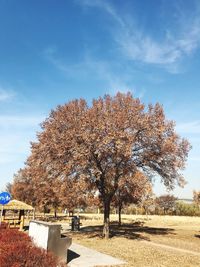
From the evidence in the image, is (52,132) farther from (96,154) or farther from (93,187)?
(93,187)

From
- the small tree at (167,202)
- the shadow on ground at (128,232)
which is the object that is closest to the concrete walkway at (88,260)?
the shadow on ground at (128,232)

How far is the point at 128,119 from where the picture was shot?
24000 mm

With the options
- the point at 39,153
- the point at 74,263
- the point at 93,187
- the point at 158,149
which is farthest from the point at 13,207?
the point at 74,263

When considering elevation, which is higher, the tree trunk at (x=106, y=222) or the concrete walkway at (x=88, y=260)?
the tree trunk at (x=106, y=222)

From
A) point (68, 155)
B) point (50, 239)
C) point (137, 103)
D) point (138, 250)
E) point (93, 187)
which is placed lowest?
point (138, 250)

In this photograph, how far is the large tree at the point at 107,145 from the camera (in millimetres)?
22688

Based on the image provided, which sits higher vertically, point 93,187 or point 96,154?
point 96,154

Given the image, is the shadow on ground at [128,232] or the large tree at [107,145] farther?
the shadow on ground at [128,232]

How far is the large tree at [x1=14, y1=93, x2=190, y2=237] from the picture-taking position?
22688 mm

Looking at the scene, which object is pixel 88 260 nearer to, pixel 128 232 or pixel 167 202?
pixel 128 232

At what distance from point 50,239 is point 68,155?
1140cm

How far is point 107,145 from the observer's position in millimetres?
22547

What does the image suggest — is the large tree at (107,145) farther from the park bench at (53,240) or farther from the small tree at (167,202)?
the small tree at (167,202)

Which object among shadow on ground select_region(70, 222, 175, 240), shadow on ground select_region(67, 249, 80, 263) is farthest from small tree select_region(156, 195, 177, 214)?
shadow on ground select_region(67, 249, 80, 263)
